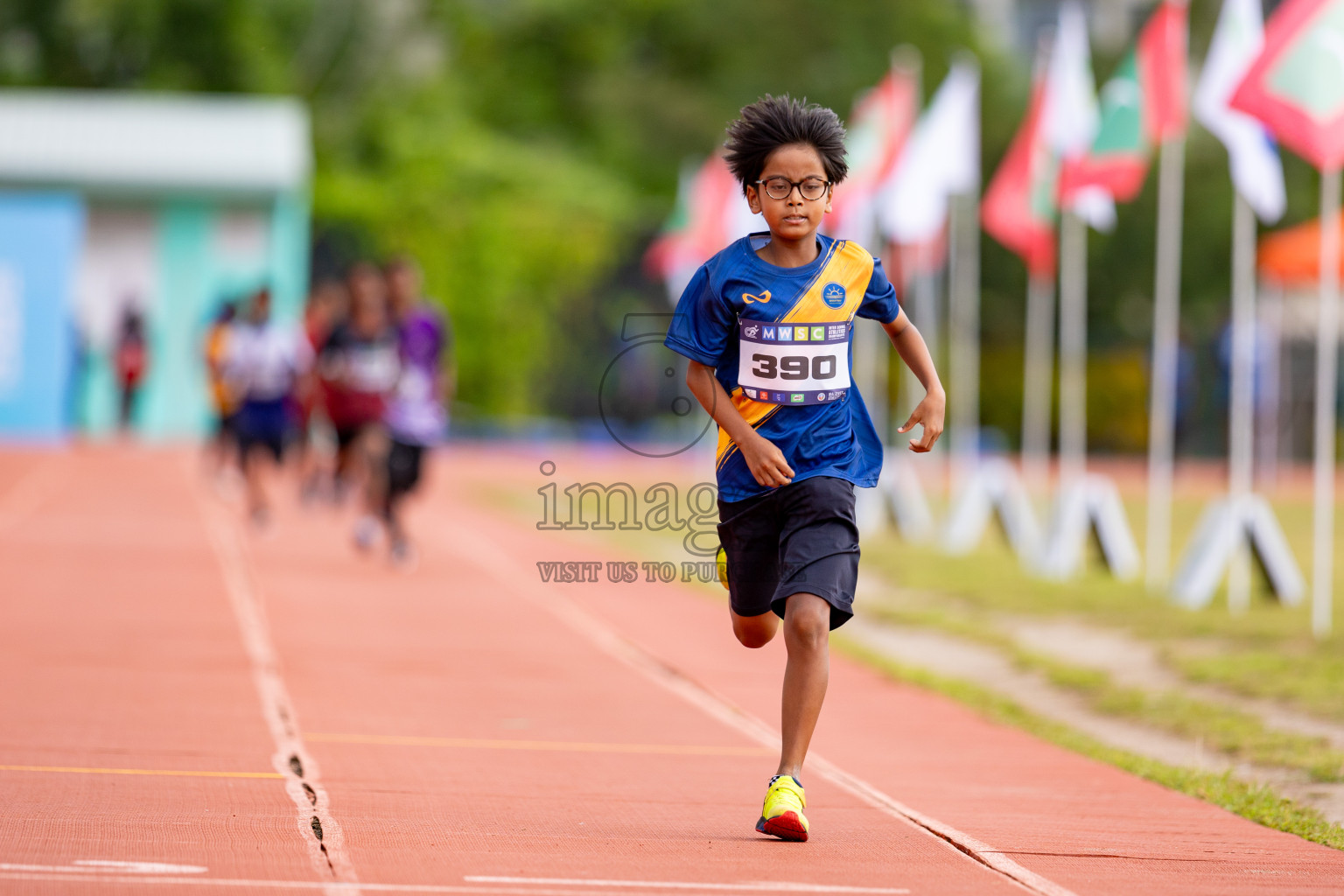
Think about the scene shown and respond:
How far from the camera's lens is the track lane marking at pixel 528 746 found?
23.3 ft

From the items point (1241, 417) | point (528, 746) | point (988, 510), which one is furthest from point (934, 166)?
point (528, 746)

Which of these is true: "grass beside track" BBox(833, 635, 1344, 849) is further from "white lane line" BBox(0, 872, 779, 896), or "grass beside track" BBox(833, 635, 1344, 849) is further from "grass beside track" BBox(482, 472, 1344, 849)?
"white lane line" BBox(0, 872, 779, 896)

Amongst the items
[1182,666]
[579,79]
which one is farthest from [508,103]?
[1182,666]

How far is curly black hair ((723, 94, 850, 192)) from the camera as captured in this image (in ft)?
18.9

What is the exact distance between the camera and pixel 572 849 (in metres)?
5.23

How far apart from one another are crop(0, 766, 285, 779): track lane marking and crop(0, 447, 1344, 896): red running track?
19 millimetres

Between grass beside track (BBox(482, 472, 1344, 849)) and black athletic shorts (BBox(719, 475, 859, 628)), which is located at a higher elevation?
black athletic shorts (BBox(719, 475, 859, 628))

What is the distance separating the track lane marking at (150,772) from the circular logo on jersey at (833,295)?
7.64 ft

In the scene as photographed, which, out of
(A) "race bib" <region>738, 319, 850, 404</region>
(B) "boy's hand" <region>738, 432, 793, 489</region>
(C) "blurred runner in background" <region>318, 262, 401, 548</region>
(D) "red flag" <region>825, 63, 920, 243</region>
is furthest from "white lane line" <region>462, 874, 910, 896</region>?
(D) "red flag" <region>825, 63, 920, 243</region>

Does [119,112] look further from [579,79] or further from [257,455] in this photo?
[579,79]

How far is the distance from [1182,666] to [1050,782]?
378cm

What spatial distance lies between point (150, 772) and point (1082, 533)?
10929mm

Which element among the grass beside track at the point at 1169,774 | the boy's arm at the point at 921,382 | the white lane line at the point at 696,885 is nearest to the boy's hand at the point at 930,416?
the boy's arm at the point at 921,382

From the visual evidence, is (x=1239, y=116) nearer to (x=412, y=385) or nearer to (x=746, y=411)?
(x=412, y=385)
